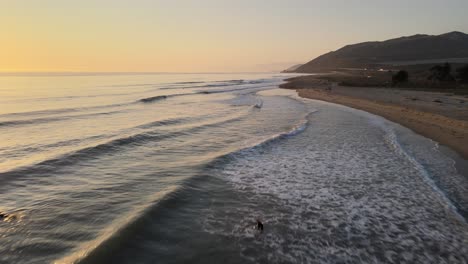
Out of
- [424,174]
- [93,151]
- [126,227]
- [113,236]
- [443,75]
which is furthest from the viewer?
[443,75]

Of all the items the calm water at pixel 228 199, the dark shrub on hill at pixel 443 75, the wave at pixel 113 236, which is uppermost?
the wave at pixel 113 236

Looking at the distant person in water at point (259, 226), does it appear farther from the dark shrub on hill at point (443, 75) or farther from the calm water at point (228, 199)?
the dark shrub on hill at point (443, 75)

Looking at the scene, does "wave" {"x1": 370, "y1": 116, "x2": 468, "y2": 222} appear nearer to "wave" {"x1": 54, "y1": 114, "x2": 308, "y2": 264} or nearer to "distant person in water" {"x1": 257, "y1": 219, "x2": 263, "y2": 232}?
"distant person in water" {"x1": 257, "y1": 219, "x2": 263, "y2": 232}

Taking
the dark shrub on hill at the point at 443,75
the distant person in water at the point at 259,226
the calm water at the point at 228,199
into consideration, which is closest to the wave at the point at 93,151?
the calm water at the point at 228,199

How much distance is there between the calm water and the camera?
20.7ft

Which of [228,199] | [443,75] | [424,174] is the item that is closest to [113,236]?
[228,199]

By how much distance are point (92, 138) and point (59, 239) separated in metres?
10.7

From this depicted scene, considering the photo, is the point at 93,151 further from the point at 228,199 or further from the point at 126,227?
the point at 126,227

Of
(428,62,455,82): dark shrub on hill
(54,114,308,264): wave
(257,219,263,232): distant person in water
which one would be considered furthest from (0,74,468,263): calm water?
(428,62,455,82): dark shrub on hill

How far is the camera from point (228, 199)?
8922 millimetres

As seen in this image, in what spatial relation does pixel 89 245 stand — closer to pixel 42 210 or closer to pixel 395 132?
pixel 42 210

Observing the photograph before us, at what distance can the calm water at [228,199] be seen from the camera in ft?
20.7

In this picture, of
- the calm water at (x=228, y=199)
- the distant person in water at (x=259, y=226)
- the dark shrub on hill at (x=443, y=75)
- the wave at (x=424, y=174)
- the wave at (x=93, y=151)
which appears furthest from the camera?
the dark shrub on hill at (x=443, y=75)

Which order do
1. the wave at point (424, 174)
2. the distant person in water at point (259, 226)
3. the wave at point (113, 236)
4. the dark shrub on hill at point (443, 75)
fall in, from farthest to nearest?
the dark shrub on hill at point (443, 75) → the wave at point (424, 174) → the distant person in water at point (259, 226) → the wave at point (113, 236)
